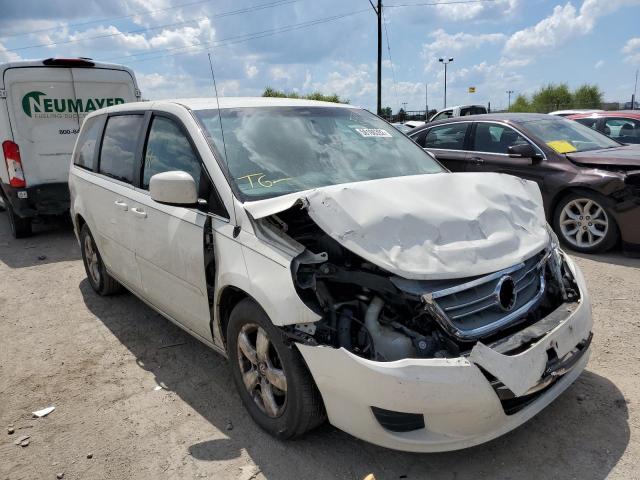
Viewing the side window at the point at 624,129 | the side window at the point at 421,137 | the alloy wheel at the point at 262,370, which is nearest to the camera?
the alloy wheel at the point at 262,370

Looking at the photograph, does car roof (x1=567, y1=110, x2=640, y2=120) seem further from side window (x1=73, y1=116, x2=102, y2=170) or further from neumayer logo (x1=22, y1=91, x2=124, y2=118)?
side window (x1=73, y1=116, x2=102, y2=170)

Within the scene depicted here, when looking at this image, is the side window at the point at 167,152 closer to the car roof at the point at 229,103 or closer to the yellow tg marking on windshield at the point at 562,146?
the car roof at the point at 229,103

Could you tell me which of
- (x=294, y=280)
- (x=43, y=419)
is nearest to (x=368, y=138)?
(x=294, y=280)

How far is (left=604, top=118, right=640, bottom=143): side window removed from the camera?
31.3 feet

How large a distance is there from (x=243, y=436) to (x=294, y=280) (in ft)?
3.43

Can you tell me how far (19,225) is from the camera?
8.41m

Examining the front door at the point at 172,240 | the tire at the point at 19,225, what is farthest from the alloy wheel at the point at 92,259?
the tire at the point at 19,225

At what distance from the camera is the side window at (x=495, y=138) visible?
23.4 ft

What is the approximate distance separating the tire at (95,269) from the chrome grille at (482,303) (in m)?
3.68

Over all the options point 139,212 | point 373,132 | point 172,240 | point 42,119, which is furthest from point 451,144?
point 42,119

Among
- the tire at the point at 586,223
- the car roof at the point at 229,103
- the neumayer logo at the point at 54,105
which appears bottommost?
the tire at the point at 586,223

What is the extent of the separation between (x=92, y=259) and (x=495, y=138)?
17.6ft

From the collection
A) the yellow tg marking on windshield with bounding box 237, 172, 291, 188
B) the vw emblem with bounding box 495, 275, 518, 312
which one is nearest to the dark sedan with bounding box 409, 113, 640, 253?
the vw emblem with bounding box 495, 275, 518, 312

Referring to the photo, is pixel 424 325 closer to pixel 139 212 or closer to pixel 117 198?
pixel 139 212
